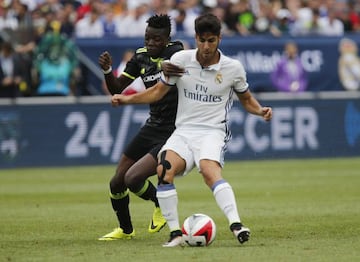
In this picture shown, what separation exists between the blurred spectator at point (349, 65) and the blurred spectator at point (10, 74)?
878 centimetres

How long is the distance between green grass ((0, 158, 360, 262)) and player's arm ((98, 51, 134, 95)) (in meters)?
1.74

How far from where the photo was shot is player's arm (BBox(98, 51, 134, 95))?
37.9 feet

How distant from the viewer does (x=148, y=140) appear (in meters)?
12.0

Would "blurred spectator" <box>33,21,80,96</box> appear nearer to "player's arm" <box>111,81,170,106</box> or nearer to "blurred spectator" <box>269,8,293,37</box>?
"blurred spectator" <box>269,8,293,37</box>

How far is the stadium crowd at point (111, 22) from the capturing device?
81.2 ft

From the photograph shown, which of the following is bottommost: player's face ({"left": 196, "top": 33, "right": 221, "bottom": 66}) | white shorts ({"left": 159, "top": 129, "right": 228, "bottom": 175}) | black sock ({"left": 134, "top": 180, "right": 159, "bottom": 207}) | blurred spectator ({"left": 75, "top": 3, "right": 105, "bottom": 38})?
blurred spectator ({"left": 75, "top": 3, "right": 105, "bottom": 38})

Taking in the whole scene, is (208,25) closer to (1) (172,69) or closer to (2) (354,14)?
(1) (172,69)

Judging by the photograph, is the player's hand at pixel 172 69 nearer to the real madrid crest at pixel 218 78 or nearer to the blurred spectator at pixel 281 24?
the real madrid crest at pixel 218 78

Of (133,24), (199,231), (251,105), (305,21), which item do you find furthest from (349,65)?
(199,231)

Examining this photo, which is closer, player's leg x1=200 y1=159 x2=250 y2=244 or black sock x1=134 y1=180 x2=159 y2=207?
player's leg x1=200 y1=159 x2=250 y2=244

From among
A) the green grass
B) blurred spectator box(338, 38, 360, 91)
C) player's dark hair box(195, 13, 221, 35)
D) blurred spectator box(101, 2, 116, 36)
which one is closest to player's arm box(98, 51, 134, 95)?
player's dark hair box(195, 13, 221, 35)

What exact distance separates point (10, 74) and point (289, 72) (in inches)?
289

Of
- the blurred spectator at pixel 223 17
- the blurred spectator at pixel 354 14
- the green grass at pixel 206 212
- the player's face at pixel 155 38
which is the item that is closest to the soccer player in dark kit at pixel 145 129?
the player's face at pixel 155 38

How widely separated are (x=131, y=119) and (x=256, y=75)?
4328mm
